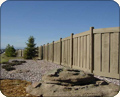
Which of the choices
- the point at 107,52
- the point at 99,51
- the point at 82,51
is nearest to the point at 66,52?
the point at 82,51

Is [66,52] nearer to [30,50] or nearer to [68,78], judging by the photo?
[68,78]

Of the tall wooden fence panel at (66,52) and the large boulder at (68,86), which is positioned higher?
the tall wooden fence panel at (66,52)

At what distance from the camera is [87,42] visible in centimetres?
466

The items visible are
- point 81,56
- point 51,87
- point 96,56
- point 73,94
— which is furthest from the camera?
point 81,56

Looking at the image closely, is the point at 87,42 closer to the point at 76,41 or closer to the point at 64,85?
the point at 76,41

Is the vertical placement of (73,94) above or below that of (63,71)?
below

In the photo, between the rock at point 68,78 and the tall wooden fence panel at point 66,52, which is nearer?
the rock at point 68,78

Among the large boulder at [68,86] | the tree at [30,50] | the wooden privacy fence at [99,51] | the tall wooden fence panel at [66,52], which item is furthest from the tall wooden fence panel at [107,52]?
the tree at [30,50]

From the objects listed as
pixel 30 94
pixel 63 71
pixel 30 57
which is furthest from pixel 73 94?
pixel 30 57

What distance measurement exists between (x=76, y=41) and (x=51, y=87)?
3136 millimetres

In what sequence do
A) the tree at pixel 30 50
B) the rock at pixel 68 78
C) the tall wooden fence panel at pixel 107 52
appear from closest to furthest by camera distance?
the rock at pixel 68 78, the tall wooden fence panel at pixel 107 52, the tree at pixel 30 50

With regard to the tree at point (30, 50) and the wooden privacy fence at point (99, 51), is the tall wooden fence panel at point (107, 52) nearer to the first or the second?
the wooden privacy fence at point (99, 51)

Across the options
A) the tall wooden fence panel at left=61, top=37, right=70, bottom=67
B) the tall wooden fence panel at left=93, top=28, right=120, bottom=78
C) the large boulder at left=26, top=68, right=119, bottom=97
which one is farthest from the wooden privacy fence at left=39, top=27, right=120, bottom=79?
the large boulder at left=26, top=68, right=119, bottom=97

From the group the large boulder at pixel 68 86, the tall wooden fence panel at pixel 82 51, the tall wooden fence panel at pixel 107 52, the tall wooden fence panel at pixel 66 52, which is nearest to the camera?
the large boulder at pixel 68 86
